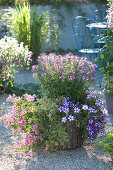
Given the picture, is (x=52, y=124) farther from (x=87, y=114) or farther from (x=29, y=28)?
(x=29, y=28)

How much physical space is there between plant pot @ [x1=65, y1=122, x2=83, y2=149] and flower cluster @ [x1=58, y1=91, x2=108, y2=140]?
6cm

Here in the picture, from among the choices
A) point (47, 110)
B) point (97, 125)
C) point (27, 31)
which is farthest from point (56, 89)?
point (27, 31)

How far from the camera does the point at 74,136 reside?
8.90ft

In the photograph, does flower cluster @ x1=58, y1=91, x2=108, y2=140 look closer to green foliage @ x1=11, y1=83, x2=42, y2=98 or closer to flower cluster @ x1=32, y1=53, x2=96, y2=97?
flower cluster @ x1=32, y1=53, x2=96, y2=97

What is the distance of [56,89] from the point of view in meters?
2.75

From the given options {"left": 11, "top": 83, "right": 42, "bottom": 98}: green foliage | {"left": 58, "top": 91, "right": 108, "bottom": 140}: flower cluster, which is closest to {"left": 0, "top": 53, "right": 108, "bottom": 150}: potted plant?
{"left": 58, "top": 91, "right": 108, "bottom": 140}: flower cluster

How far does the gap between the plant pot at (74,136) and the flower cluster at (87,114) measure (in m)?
0.06

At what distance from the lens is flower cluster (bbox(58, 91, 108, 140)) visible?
8.50ft

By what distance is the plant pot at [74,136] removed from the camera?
267 centimetres

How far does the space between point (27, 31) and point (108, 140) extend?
420 centimetres

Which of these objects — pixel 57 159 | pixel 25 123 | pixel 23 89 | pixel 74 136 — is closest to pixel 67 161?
pixel 57 159

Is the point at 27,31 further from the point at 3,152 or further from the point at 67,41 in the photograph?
the point at 3,152

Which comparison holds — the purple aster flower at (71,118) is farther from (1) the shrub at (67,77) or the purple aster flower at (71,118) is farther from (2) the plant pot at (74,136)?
(1) the shrub at (67,77)

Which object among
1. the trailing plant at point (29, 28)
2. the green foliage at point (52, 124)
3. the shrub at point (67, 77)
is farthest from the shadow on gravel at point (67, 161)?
the trailing plant at point (29, 28)
